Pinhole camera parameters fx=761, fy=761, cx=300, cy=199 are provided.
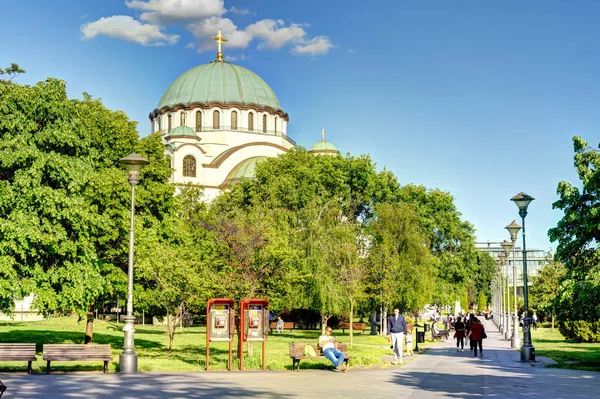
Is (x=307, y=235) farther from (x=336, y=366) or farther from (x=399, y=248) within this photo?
(x=336, y=366)

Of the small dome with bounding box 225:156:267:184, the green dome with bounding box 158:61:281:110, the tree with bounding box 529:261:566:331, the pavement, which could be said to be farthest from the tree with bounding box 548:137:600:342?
the green dome with bounding box 158:61:281:110

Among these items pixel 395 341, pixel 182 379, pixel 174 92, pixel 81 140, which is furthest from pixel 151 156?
pixel 174 92

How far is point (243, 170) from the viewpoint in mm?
69812

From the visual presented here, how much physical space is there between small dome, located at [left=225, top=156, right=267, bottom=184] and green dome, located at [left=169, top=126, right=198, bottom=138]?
5.09m

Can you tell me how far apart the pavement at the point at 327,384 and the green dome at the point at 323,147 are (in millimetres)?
57048

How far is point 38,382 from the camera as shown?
1465cm

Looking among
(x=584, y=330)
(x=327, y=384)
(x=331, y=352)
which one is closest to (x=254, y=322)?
(x=331, y=352)

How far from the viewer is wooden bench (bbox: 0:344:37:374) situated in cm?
1670

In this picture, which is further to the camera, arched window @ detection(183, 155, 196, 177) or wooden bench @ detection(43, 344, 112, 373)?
arched window @ detection(183, 155, 196, 177)

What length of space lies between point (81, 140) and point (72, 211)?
270 cm

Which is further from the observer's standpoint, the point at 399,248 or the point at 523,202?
the point at 399,248

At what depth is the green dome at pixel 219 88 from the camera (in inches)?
2926

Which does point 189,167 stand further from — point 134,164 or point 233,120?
point 134,164

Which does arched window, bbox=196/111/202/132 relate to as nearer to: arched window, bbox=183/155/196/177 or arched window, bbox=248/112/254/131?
arched window, bbox=183/155/196/177
